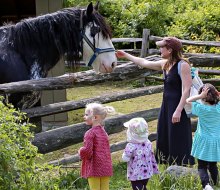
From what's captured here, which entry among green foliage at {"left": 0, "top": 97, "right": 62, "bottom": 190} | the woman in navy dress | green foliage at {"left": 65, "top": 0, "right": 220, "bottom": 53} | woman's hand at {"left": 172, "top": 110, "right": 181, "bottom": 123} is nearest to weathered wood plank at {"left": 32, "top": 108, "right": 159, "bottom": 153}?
the woman in navy dress

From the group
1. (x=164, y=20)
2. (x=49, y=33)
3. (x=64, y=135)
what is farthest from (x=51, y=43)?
(x=164, y=20)

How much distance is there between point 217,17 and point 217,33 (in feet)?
2.16

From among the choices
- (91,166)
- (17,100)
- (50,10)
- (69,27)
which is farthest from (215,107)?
(50,10)

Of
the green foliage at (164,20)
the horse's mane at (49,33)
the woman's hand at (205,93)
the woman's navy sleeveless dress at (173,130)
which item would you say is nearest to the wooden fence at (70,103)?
the horse's mane at (49,33)

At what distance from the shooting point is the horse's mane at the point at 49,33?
4.78 meters

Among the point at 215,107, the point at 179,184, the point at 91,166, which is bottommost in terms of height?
the point at 179,184

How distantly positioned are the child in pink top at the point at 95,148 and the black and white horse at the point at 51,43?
1.30m

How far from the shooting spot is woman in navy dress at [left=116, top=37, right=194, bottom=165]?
14.9 feet

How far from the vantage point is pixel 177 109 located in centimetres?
453

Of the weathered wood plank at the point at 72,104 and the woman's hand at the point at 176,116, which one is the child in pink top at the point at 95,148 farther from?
the weathered wood plank at the point at 72,104

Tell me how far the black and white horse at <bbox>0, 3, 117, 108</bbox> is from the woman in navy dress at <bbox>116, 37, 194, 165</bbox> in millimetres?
614

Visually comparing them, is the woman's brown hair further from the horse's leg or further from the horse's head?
the horse's leg

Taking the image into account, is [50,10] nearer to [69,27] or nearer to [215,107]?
[69,27]

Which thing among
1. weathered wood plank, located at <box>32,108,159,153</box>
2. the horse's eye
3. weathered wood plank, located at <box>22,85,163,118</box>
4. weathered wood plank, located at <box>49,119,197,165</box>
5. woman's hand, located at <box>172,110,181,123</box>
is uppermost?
the horse's eye
